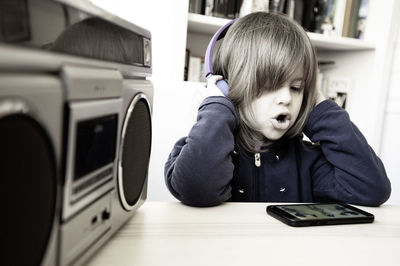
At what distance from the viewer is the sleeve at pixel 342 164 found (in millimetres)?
711

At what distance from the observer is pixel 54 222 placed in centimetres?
28

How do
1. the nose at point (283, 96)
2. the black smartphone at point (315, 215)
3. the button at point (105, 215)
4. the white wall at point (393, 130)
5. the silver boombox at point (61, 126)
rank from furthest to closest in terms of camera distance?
the white wall at point (393, 130) → the nose at point (283, 96) → the black smartphone at point (315, 215) → the button at point (105, 215) → the silver boombox at point (61, 126)

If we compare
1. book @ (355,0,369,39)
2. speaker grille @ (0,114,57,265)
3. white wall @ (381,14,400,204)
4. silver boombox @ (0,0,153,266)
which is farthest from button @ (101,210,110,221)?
book @ (355,0,369,39)

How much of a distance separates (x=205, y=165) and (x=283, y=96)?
230 millimetres

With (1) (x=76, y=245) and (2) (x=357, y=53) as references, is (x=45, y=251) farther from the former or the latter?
(2) (x=357, y=53)

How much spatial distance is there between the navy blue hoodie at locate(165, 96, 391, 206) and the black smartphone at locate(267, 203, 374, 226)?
0.36 ft

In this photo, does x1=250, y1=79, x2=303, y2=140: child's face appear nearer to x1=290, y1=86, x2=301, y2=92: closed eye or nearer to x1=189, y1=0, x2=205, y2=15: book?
x1=290, y1=86, x2=301, y2=92: closed eye

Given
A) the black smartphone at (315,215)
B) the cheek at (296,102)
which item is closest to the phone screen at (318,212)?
the black smartphone at (315,215)

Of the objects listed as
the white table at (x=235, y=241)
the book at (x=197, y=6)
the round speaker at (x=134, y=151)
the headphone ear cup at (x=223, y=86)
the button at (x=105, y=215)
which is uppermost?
the book at (x=197, y=6)

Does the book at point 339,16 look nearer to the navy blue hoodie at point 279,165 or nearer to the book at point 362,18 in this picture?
the book at point 362,18

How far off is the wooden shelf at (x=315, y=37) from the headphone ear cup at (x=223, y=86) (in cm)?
59

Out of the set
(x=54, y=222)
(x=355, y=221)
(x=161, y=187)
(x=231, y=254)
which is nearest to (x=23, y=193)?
(x=54, y=222)

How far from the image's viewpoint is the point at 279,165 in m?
0.85

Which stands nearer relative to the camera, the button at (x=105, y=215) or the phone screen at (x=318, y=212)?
the button at (x=105, y=215)
